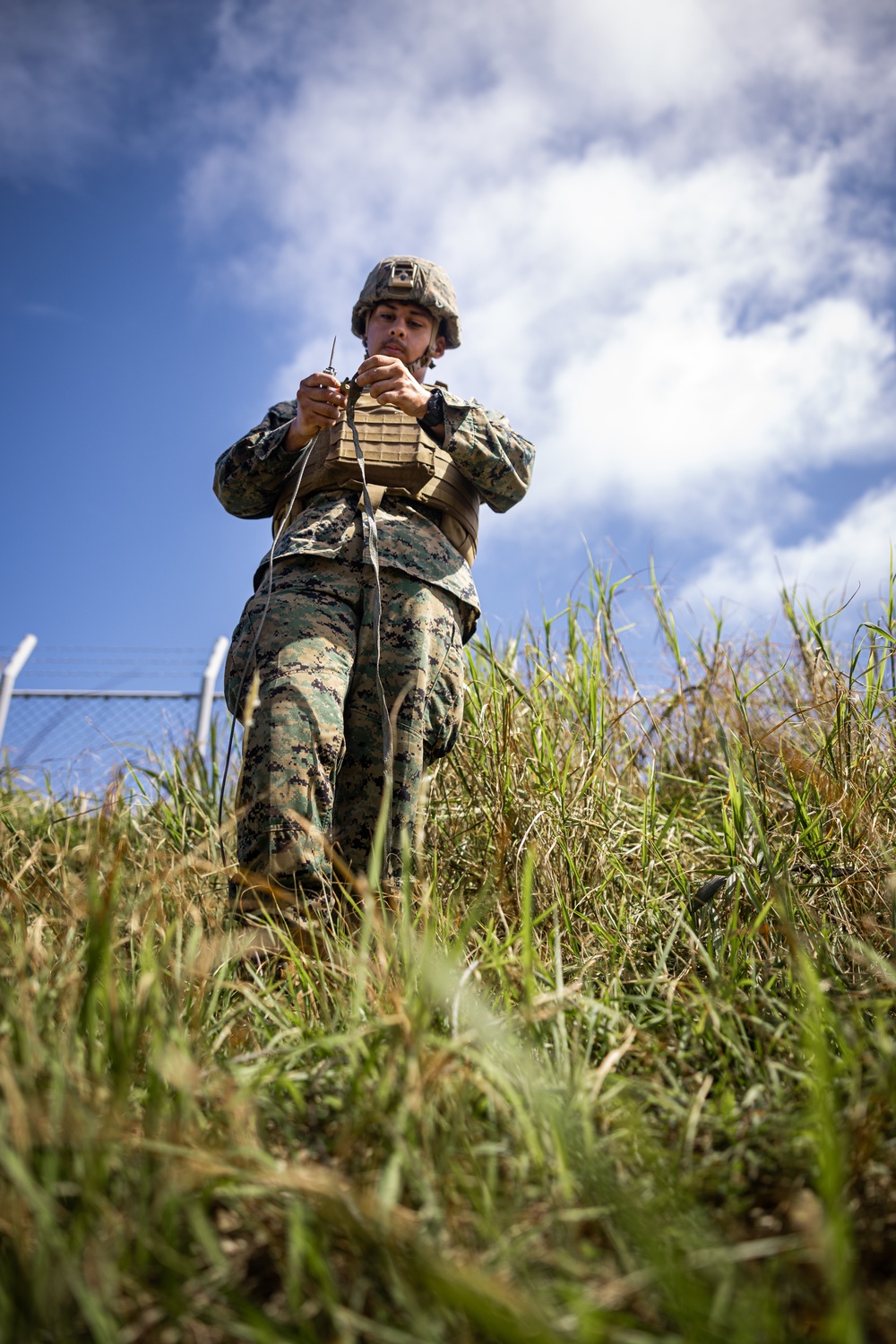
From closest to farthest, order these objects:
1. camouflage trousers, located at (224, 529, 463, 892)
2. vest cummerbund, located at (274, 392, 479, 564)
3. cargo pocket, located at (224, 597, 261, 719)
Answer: camouflage trousers, located at (224, 529, 463, 892) < cargo pocket, located at (224, 597, 261, 719) < vest cummerbund, located at (274, 392, 479, 564)

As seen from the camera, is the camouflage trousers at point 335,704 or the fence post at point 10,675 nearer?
the camouflage trousers at point 335,704

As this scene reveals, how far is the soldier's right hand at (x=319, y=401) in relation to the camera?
7.62ft

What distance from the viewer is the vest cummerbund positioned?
232 cm

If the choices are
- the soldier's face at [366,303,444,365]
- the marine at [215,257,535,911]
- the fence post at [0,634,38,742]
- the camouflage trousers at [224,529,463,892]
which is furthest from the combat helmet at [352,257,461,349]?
the fence post at [0,634,38,742]

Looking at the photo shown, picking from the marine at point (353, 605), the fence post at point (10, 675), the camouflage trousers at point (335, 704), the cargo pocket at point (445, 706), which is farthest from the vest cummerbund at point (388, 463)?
the fence post at point (10, 675)

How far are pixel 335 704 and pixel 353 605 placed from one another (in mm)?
314

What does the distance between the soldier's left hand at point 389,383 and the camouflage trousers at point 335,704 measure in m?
0.42

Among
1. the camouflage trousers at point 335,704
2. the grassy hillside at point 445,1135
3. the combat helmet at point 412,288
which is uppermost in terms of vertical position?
the combat helmet at point 412,288

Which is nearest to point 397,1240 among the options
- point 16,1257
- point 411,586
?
point 16,1257

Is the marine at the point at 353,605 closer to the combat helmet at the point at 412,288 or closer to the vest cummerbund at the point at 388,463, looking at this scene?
the vest cummerbund at the point at 388,463

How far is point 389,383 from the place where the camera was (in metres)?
2.34

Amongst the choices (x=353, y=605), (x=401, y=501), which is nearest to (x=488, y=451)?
(x=401, y=501)

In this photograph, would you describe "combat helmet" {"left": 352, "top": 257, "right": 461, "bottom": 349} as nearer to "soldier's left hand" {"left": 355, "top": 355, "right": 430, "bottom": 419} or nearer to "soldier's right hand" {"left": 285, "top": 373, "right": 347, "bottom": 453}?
"soldier's left hand" {"left": 355, "top": 355, "right": 430, "bottom": 419}

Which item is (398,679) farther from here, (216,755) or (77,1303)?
(216,755)
